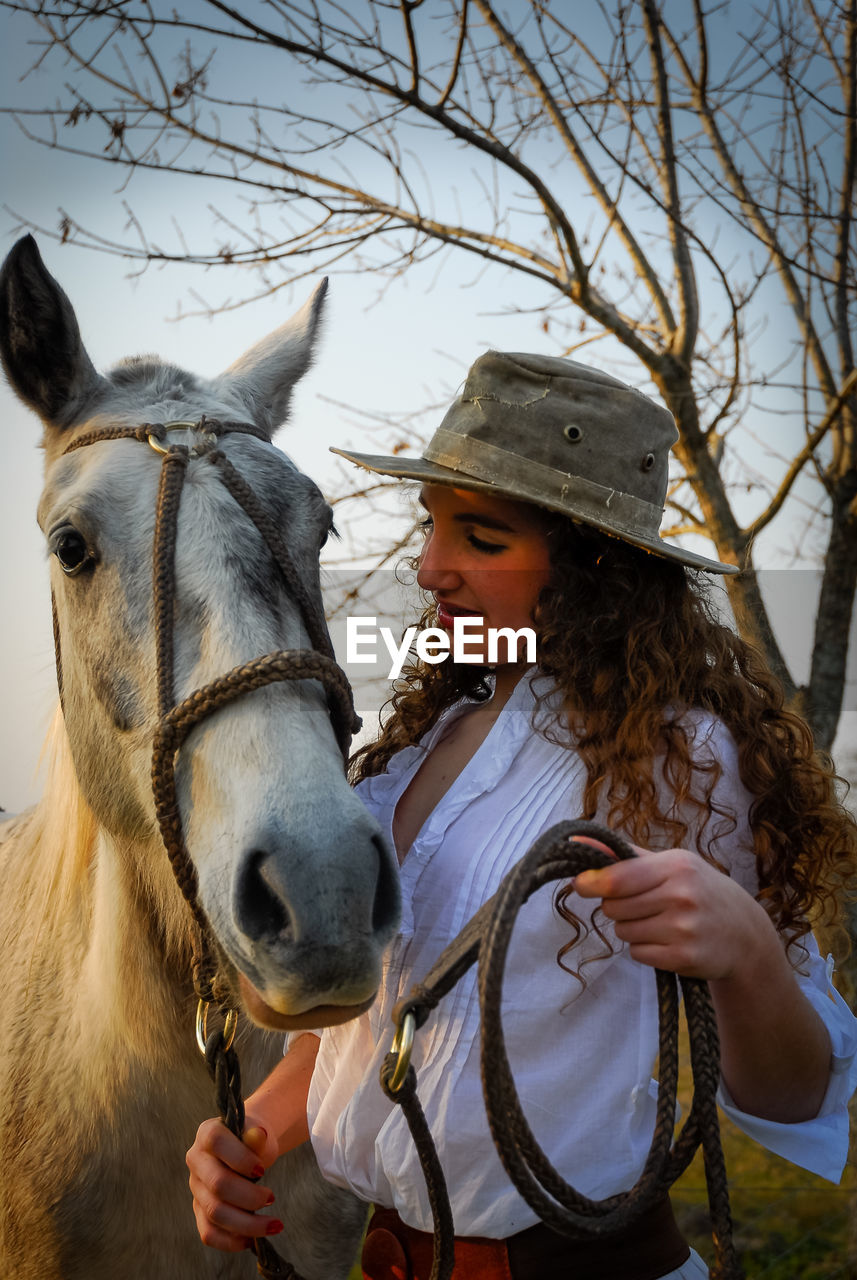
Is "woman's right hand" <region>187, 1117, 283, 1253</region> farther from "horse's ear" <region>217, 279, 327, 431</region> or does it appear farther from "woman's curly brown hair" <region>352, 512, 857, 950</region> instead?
"horse's ear" <region>217, 279, 327, 431</region>

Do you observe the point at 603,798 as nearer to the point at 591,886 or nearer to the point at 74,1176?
the point at 591,886

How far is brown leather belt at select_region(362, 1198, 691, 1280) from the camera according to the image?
4.52ft

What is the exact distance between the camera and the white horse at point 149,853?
4.15 feet

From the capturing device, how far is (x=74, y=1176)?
6.15ft

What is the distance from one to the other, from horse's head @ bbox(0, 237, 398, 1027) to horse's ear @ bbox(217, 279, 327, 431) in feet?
0.10

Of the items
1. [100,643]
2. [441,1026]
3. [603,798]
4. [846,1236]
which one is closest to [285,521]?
[100,643]

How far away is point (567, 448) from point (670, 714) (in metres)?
0.49

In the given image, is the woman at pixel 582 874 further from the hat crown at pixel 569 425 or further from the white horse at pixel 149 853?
the white horse at pixel 149 853

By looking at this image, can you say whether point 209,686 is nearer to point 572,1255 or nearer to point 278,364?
point 572,1255

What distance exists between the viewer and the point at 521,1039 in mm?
1438

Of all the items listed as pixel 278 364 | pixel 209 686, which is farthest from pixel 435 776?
pixel 278 364

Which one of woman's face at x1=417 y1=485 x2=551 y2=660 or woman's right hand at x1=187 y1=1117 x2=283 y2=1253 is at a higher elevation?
woman's face at x1=417 y1=485 x2=551 y2=660

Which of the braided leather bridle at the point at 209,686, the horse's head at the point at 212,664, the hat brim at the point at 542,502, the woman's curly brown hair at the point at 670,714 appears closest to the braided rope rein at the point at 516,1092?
the horse's head at the point at 212,664

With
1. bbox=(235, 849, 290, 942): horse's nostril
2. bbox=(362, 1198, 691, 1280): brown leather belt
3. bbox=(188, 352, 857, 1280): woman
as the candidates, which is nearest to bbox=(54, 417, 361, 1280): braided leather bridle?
bbox=(188, 352, 857, 1280): woman
